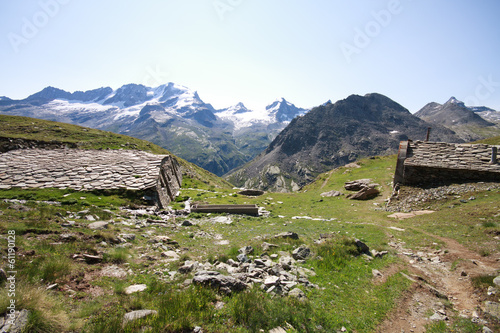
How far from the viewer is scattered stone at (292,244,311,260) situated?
11.5 meters

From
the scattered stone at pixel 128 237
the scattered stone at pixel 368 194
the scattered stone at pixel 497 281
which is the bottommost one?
the scattered stone at pixel 368 194

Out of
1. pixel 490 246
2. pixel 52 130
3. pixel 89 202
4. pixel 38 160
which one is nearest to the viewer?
pixel 490 246

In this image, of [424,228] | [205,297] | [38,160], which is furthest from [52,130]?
[424,228]

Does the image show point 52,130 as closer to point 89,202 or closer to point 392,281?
point 89,202

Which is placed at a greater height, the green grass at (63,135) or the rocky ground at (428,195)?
the green grass at (63,135)

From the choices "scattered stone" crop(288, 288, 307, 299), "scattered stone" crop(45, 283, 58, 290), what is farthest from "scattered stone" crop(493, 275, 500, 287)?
"scattered stone" crop(45, 283, 58, 290)

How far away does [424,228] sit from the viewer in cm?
1700

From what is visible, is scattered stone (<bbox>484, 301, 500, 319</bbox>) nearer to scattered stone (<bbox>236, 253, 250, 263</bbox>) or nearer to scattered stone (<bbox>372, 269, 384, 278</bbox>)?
scattered stone (<bbox>372, 269, 384, 278</bbox>)

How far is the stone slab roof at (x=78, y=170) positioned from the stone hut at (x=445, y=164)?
30.1m

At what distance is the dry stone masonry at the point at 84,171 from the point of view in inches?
838

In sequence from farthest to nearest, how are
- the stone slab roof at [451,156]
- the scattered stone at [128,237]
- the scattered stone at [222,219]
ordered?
1. the stone slab roof at [451,156]
2. the scattered stone at [222,219]
3. the scattered stone at [128,237]

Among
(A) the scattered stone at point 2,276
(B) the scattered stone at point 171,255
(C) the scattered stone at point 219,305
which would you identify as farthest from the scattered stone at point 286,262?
(A) the scattered stone at point 2,276

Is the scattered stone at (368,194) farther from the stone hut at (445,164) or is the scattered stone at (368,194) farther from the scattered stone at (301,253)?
the scattered stone at (301,253)

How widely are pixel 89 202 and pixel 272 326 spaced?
62.2 ft
